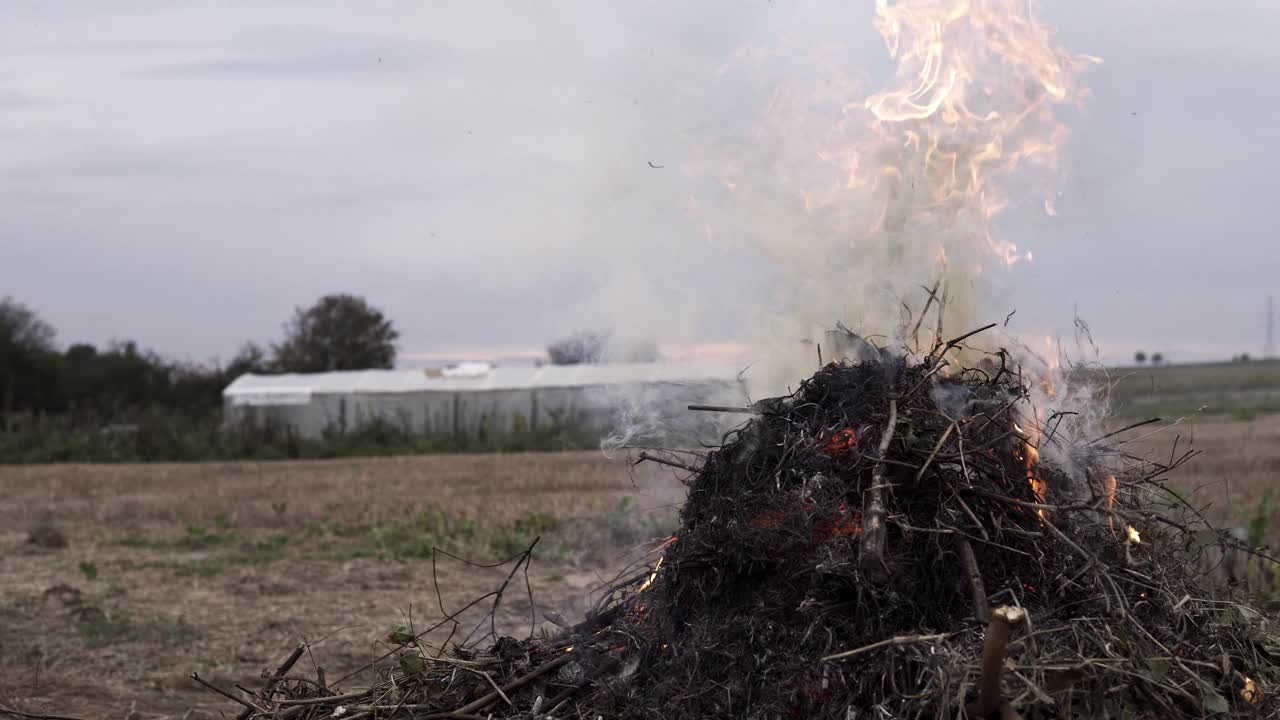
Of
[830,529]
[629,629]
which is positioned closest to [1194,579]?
[830,529]

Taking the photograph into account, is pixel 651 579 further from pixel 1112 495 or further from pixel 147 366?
pixel 147 366

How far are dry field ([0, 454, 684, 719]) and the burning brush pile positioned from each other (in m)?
0.89

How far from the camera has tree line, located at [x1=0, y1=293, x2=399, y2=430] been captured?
50.7 meters

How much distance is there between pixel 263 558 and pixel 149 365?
48290 mm

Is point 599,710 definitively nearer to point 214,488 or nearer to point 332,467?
point 214,488

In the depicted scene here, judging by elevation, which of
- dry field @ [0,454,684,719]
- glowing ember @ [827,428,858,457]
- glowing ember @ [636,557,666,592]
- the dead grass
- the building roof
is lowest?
dry field @ [0,454,684,719]

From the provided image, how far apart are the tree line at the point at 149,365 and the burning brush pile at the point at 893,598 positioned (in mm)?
39655

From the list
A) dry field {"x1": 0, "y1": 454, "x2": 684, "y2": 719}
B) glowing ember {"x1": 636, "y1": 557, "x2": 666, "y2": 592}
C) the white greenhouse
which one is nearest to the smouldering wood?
glowing ember {"x1": 636, "y1": 557, "x2": 666, "y2": 592}

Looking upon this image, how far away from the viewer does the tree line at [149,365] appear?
166 feet

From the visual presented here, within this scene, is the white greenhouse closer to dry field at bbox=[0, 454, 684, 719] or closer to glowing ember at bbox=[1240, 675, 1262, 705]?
dry field at bbox=[0, 454, 684, 719]

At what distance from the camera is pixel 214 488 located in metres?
22.0

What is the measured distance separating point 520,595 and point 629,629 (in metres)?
6.52

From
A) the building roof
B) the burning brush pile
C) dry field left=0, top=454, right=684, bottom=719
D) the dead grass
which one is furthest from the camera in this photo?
the building roof

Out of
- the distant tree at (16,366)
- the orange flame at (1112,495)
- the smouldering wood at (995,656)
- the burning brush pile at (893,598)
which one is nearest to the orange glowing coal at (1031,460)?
the burning brush pile at (893,598)
